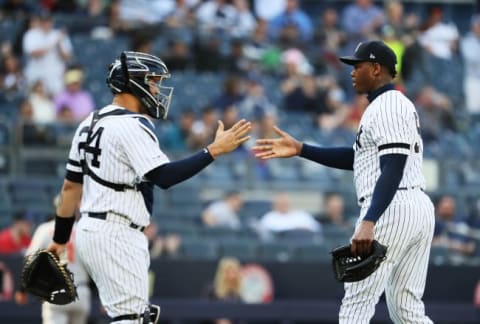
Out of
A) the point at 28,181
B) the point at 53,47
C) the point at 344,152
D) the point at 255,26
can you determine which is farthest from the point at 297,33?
the point at 344,152

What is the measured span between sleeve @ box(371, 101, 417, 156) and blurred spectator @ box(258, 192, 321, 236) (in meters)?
6.67

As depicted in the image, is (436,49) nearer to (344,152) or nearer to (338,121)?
(338,121)

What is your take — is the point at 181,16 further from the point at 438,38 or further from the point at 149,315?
the point at 149,315

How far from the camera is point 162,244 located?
13.0m

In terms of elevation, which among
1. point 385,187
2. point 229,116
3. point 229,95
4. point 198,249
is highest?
point 229,95

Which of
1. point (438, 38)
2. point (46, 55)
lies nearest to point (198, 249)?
point (46, 55)

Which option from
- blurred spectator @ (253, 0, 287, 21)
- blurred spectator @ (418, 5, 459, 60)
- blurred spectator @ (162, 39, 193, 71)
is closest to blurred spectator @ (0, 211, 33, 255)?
blurred spectator @ (162, 39, 193, 71)

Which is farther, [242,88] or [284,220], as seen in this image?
[242,88]

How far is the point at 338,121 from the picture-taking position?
51.8ft

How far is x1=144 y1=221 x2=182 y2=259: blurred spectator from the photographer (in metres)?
12.9

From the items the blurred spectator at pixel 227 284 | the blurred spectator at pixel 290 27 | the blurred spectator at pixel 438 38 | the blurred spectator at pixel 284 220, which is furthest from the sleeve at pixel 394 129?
the blurred spectator at pixel 438 38

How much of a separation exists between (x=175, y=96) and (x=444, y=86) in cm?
424

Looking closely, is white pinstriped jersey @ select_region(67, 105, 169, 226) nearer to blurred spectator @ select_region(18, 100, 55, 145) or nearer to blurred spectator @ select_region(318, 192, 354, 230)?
blurred spectator @ select_region(18, 100, 55, 145)

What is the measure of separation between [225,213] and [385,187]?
7.00 m
